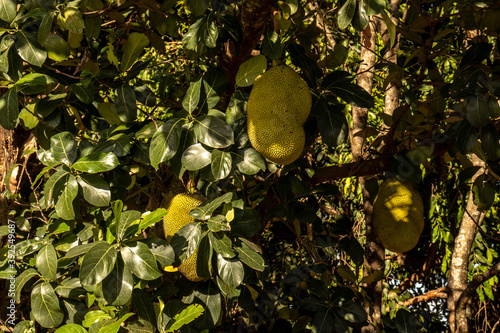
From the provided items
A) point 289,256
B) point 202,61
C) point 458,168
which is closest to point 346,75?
point 202,61

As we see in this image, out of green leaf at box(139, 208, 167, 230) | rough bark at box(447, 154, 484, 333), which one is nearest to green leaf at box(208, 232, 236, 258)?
green leaf at box(139, 208, 167, 230)

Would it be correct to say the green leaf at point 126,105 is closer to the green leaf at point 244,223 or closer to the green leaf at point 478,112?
the green leaf at point 244,223

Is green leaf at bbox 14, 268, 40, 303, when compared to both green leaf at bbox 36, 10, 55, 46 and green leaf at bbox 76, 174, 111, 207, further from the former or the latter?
green leaf at bbox 36, 10, 55, 46

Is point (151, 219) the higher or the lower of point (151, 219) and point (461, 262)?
the higher

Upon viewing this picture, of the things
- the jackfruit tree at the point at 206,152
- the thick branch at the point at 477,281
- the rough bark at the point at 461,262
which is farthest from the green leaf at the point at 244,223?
the rough bark at the point at 461,262

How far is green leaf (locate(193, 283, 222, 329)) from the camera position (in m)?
1.14

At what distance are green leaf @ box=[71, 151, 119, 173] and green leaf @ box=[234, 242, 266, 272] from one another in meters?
0.34

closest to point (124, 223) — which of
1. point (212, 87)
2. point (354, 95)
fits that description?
point (212, 87)

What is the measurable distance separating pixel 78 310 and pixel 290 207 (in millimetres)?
649

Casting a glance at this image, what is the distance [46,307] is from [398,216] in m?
1.03

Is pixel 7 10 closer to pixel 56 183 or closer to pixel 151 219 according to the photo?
pixel 56 183

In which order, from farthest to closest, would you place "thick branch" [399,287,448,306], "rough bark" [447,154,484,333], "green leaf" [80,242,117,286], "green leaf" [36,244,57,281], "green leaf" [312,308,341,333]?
"thick branch" [399,287,448,306] < "rough bark" [447,154,484,333] < "green leaf" [312,308,341,333] < "green leaf" [36,244,57,281] < "green leaf" [80,242,117,286]

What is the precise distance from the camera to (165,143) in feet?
3.46

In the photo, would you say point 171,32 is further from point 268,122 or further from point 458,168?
point 458,168
